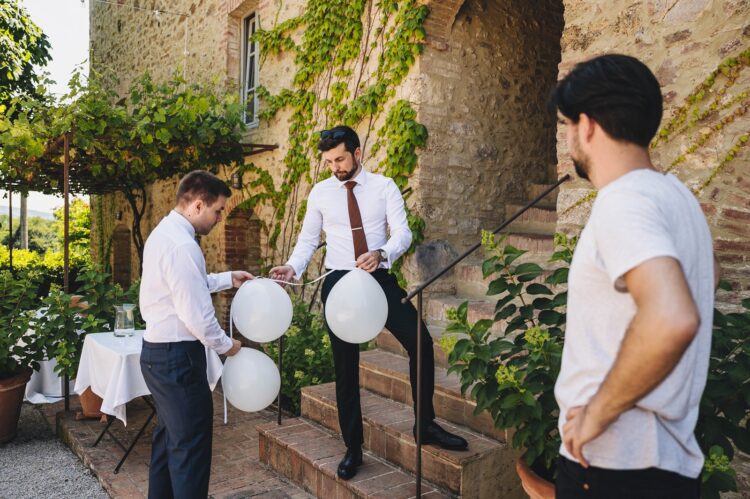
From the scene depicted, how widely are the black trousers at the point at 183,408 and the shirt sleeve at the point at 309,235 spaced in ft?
2.47

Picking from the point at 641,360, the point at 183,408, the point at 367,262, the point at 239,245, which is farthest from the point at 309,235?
the point at 239,245

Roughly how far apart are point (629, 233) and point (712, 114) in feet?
8.29

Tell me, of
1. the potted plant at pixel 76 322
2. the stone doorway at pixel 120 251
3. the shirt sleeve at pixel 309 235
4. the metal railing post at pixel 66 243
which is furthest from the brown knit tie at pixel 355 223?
the stone doorway at pixel 120 251

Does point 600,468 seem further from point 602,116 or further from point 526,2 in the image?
point 526,2

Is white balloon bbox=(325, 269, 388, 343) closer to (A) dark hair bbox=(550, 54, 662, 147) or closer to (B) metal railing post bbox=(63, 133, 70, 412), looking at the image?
(A) dark hair bbox=(550, 54, 662, 147)

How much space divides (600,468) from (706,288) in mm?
415

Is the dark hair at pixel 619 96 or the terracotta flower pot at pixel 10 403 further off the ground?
the dark hair at pixel 619 96

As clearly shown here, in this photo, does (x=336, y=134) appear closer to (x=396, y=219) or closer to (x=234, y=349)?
(x=396, y=219)

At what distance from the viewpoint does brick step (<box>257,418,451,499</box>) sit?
297 cm

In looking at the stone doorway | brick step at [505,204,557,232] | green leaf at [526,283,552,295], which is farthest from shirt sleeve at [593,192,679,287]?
the stone doorway

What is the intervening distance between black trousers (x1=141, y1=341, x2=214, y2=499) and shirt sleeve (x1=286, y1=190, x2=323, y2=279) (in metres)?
0.75

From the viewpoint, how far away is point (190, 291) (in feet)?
8.55

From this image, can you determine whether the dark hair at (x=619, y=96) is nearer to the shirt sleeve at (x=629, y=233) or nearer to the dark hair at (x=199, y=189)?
the shirt sleeve at (x=629, y=233)

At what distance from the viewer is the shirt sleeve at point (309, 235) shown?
3266mm
